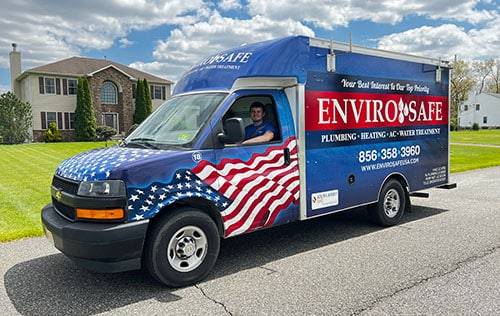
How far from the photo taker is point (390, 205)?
726cm

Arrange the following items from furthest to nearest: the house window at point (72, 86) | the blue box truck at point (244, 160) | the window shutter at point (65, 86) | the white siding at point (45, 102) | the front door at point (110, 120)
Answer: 1. the front door at point (110, 120)
2. the house window at point (72, 86)
3. the window shutter at point (65, 86)
4. the white siding at point (45, 102)
5. the blue box truck at point (244, 160)

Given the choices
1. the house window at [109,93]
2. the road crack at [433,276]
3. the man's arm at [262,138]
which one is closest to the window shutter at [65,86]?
the house window at [109,93]

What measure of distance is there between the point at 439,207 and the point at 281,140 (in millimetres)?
4805

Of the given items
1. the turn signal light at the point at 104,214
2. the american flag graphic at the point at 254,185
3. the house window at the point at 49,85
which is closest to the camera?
the turn signal light at the point at 104,214

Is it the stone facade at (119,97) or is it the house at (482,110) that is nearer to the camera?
the stone facade at (119,97)

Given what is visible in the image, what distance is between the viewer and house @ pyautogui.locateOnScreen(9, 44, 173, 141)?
3788cm

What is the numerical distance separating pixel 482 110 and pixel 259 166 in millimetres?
91391

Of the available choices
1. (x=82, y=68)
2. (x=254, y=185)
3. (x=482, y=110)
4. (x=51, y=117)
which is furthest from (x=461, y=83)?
(x=254, y=185)

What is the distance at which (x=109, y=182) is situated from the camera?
13.7ft

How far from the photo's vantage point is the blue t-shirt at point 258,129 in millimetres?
5363

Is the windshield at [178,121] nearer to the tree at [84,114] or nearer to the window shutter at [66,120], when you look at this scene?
the tree at [84,114]

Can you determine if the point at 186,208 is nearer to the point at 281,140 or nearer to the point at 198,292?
the point at 198,292

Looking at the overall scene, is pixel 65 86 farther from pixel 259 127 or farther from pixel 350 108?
pixel 259 127

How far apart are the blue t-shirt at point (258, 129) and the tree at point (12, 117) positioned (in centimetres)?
3569
